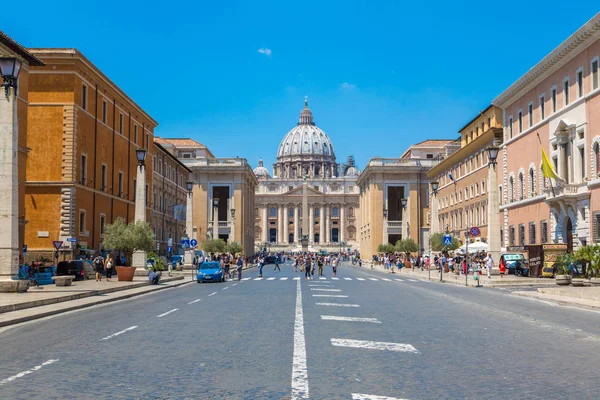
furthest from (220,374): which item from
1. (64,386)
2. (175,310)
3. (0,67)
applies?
(0,67)

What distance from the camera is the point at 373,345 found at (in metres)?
12.3

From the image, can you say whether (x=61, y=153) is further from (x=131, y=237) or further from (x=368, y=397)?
(x=368, y=397)

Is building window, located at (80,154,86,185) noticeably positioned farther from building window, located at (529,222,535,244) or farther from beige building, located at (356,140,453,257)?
beige building, located at (356,140,453,257)

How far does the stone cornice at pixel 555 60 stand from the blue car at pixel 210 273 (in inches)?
1006

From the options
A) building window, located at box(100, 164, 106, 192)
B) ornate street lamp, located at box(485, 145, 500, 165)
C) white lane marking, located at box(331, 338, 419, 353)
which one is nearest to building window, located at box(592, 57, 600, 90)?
ornate street lamp, located at box(485, 145, 500, 165)

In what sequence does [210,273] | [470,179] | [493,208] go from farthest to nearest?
1. [470,179]
2. [210,273]
3. [493,208]

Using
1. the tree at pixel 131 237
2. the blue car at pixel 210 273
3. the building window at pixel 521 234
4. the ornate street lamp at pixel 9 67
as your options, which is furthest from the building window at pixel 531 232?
the ornate street lamp at pixel 9 67

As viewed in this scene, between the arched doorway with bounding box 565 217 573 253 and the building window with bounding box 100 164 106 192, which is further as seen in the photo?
the building window with bounding box 100 164 106 192

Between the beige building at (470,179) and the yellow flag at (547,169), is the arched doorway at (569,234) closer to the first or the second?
the yellow flag at (547,169)

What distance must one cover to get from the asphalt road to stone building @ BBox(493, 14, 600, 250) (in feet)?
86.1

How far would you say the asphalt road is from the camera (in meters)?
8.33

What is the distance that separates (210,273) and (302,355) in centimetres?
3298

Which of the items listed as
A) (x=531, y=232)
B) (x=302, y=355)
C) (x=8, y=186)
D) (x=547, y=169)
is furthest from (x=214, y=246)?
(x=302, y=355)

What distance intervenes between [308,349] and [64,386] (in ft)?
14.3
